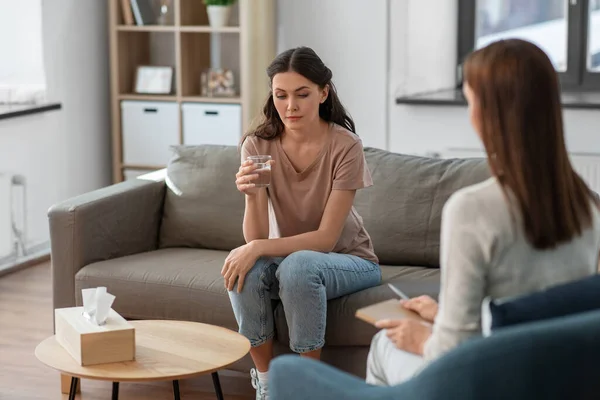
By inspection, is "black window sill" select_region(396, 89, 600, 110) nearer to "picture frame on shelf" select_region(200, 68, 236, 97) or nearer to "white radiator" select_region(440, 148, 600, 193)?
"white radiator" select_region(440, 148, 600, 193)

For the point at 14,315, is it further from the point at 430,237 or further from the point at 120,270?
the point at 430,237

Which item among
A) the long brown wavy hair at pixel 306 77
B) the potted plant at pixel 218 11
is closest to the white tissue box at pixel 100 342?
the long brown wavy hair at pixel 306 77

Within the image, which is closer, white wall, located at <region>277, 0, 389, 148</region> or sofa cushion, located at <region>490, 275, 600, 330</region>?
sofa cushion, located at <region>490, 275, 600, 330</region>

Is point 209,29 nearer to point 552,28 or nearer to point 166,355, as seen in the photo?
point 552,28

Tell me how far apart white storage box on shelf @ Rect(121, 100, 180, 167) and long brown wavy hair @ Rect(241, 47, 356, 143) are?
2434 millimetres

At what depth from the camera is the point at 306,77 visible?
2.92 m

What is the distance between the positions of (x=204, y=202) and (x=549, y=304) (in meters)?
2.09

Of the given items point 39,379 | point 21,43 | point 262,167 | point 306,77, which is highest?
point 21,43

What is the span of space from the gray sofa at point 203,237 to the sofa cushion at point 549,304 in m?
1.11

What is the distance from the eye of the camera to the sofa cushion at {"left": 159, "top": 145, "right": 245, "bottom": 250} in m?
3.59

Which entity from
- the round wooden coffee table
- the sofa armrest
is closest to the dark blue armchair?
the round wooden coffee table

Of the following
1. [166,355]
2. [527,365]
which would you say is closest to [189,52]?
[166,355]

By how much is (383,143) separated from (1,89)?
6.39ft

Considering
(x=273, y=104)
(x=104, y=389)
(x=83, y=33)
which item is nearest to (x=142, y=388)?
(x=104, y=389)
